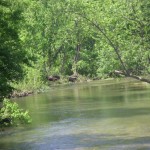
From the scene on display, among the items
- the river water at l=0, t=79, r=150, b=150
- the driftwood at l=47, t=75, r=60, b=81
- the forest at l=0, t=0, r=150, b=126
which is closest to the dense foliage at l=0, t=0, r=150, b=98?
the forest at l=0, t=0, r=150, b=126

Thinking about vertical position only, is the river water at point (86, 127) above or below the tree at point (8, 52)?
below

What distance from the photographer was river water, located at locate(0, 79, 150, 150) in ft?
68.9

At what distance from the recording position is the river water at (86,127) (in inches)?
827

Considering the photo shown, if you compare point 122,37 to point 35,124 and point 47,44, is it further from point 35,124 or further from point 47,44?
point 47,44

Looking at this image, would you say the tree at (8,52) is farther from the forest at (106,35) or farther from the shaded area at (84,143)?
the shaded area at (84,143)

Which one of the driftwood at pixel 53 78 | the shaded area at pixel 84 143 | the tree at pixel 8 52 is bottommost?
the shaded area at pixel 84 143

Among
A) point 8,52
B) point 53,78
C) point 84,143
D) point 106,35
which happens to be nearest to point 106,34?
point 106,35

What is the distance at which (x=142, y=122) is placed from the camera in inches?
1025

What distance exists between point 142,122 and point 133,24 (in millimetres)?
7244

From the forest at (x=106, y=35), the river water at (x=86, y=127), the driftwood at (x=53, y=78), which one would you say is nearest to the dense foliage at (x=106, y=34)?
the forest at (x=106, y=35)

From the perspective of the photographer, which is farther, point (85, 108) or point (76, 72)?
point (76, 72)

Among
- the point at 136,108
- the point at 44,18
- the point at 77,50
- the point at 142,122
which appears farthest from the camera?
the point at 77,50

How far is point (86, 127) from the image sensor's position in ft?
84.4

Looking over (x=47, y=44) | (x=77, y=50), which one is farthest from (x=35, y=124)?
(x=77, y=50)
